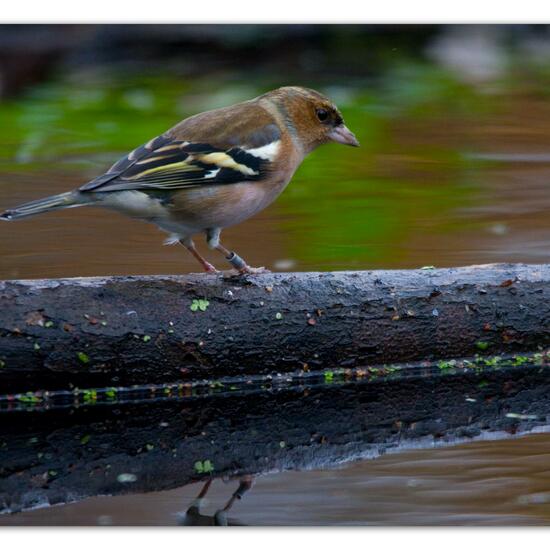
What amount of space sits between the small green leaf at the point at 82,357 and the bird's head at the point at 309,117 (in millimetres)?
1581

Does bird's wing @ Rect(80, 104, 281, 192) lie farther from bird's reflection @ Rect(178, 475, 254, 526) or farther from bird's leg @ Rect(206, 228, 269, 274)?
bird's reflection @ Rect(178, 475, 254, 526)

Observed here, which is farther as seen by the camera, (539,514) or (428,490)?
(428,490)

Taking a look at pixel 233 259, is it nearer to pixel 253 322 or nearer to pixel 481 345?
pixel 253 322

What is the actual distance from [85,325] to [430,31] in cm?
604

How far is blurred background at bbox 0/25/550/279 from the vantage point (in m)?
7.86

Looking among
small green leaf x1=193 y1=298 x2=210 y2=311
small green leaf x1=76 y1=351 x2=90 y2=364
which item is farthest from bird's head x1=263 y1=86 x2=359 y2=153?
small green leaf x1=76 y1=351 x2=90 y2=364

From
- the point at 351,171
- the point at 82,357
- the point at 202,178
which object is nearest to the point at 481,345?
the point at 202,178

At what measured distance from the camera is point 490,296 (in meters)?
5.81

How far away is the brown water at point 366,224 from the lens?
173 inches

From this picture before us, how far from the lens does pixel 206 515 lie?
4352 mm
